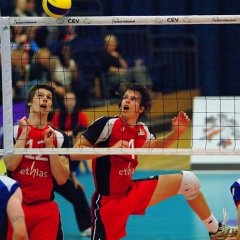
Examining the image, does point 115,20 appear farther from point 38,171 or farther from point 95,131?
point 38,171

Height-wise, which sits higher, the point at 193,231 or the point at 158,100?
the point at 158,100

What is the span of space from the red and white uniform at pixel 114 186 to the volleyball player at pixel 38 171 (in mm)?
412

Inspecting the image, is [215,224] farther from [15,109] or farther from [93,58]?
[93,58]

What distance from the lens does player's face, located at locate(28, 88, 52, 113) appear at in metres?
6.80

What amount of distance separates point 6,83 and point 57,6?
0.84 m

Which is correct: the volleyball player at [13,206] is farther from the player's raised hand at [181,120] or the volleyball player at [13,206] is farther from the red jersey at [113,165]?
the player's raised hand at [181,120]

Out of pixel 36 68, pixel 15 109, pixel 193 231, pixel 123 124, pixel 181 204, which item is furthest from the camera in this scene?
pixel 36 68

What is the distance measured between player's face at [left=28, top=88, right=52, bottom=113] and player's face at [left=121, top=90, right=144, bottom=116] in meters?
0.74

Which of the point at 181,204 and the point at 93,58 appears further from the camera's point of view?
the point at 93,58

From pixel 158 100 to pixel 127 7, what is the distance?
9.36 ft

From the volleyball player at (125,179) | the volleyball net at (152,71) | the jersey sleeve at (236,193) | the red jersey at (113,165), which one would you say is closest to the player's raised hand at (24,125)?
the volleyball player at (125,179)

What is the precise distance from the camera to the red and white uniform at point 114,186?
697 centimetres

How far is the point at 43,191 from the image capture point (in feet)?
22.1

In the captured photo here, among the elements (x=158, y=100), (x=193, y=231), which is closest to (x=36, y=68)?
Answer: (x=158, y=100)
